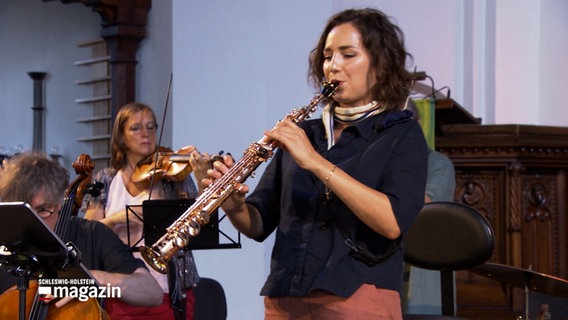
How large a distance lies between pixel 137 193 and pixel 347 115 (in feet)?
7.85

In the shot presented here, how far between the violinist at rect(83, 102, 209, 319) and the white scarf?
6.10ft

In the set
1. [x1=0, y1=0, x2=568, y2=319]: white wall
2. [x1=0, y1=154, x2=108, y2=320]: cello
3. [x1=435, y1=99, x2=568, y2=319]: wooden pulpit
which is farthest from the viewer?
[x1=435, y1=99, x2=568, y2=319]: wooden pulpit

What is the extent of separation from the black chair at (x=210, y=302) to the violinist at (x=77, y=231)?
1.75 meters

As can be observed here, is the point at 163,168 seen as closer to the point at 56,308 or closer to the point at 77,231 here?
the point at 77,231

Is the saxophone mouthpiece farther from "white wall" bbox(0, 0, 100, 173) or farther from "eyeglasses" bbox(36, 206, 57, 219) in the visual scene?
"white wall" bbox(0, 0, 100, 173)

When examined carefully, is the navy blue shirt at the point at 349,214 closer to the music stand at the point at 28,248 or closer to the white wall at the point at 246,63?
the music stand at the point at 28,248

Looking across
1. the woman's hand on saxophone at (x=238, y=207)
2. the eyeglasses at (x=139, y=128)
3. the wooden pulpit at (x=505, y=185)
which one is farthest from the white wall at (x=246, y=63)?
the woman's hand on saxophone at (x=238, y=207)

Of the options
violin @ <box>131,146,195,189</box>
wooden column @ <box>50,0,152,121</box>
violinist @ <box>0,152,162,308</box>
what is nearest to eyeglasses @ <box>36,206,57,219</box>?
violinist @ <box>0,152,162,308</box>

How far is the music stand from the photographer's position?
2549 mm

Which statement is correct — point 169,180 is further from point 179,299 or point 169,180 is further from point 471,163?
point 471,163

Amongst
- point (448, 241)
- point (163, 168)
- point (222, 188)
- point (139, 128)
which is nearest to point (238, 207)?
point (222, 188)

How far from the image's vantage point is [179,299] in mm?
4477

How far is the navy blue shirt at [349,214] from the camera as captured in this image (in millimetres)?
2346

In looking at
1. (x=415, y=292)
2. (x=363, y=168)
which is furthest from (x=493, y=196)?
(x=363, y=168)
